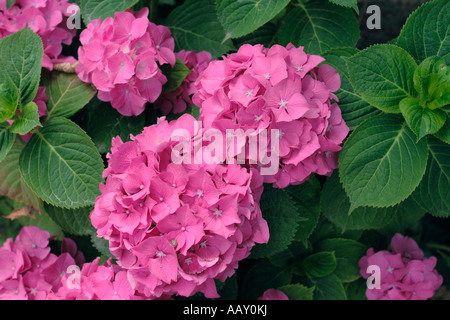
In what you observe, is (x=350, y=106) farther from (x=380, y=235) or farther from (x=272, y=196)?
(x=380, y=235)

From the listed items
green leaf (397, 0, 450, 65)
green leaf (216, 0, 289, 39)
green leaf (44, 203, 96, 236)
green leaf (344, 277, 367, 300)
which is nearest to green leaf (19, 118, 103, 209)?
green leaf (44, 203, 96, 236)

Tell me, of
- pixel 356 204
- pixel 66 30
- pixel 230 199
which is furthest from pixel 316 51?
pixel 66 30

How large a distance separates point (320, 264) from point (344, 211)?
10.1 inches

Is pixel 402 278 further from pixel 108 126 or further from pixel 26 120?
pixel 26 120

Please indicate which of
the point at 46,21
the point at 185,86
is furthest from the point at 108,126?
the point at 46,21

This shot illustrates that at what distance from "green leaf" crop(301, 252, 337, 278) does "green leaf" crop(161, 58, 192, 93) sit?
69 centimetres

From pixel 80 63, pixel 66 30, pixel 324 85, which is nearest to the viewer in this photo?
pixel 324 85

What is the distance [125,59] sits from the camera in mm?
1204

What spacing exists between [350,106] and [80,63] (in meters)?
0.71

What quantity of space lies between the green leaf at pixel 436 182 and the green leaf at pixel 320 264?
1.17ft

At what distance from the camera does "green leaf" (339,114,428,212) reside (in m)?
1.09

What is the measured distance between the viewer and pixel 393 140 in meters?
1.13

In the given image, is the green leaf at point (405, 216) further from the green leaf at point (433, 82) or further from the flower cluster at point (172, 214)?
the flower cluster at point (172, 214)

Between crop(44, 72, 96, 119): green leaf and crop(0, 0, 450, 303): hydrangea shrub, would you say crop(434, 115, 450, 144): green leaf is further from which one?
crop(44, 72, 96, 119): green leaf
